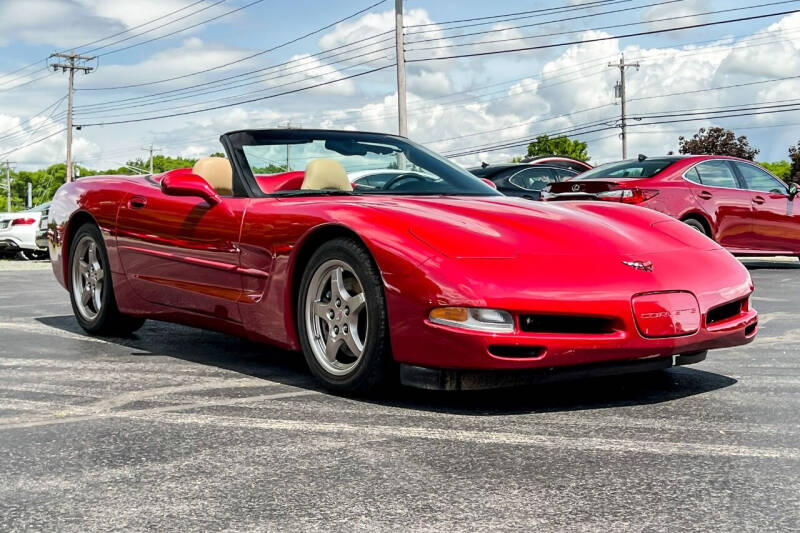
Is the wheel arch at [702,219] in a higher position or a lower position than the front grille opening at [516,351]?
higher

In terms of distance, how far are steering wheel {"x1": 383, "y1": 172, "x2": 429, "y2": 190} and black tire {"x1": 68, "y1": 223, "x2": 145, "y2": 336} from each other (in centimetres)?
200

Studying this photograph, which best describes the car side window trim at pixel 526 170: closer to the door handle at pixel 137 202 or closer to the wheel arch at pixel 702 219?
the wheel arch at pixel 702 219

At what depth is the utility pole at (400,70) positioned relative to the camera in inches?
1190

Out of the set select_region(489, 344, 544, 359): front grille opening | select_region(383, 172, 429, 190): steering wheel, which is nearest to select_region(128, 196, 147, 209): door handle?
select_region(383, 172, 429, 190): steering wheel

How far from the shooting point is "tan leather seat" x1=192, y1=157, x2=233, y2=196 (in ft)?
18.3

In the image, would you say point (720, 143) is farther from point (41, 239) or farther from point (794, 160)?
point (41, 239)

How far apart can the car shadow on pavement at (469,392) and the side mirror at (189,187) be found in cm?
91

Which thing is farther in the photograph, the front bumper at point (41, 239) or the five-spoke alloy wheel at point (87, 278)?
the front bumper at point (41, 239)

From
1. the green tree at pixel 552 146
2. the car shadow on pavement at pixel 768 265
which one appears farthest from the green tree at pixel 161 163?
the car shadow on pavement at pixel 768 265

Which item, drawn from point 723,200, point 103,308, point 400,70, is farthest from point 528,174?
point 400,70

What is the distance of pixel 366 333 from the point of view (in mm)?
4340

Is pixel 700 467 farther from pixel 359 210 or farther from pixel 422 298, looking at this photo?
pixel 359 210

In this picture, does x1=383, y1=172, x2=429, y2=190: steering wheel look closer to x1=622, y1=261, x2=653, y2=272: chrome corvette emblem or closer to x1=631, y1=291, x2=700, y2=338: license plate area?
x1=622, y1=261, x2=653, y2=272: chrome corvette emblem

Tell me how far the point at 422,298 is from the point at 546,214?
95cm
